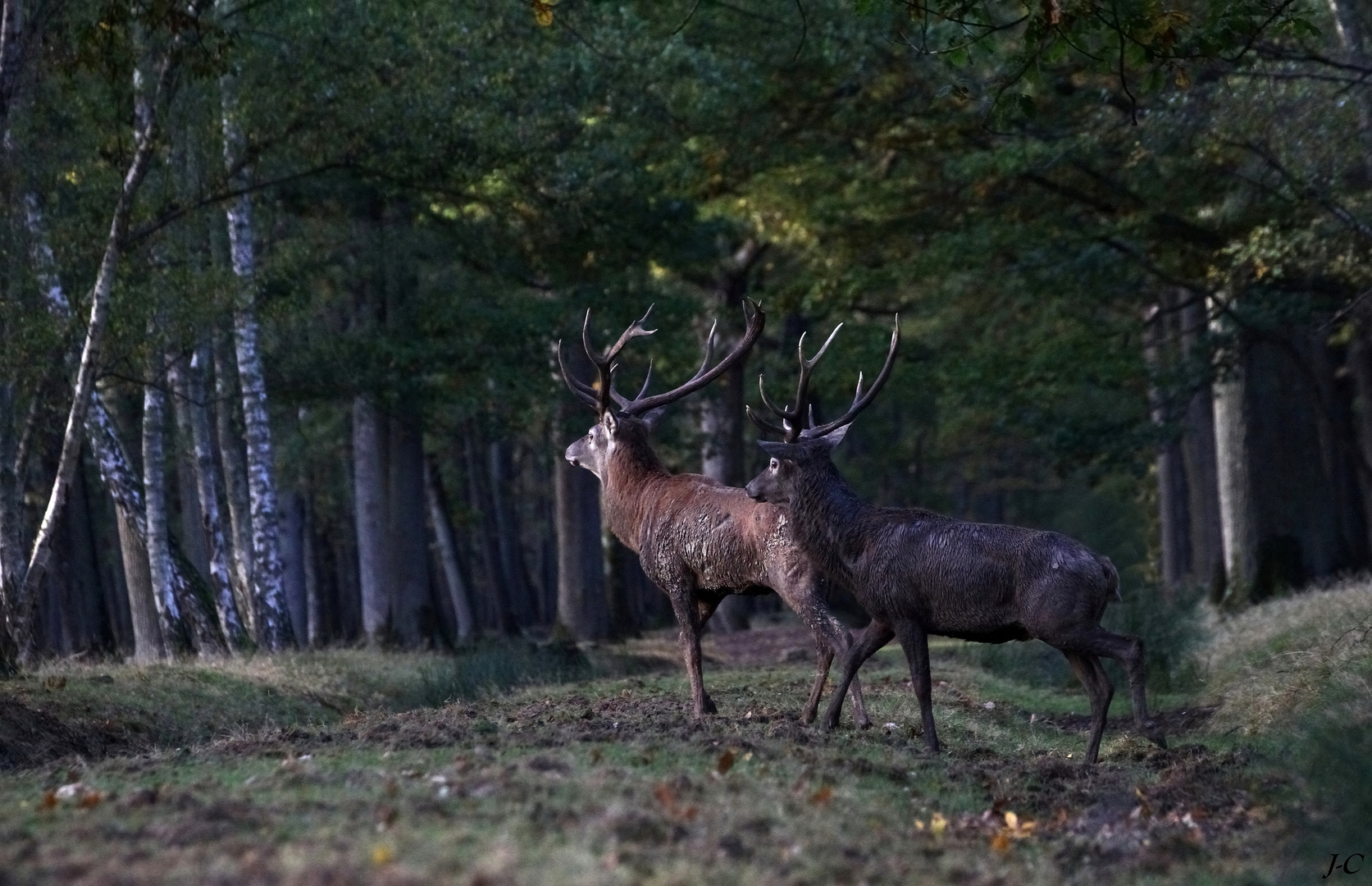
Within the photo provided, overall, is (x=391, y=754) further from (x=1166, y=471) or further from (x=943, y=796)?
(x=1166, y=471)

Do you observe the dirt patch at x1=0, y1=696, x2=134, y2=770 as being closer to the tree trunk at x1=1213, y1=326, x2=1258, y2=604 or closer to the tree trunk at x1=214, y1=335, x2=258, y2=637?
the tree trunk at x1=214, y1=335, x2=258, y2=637

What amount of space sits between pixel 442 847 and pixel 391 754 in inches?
110

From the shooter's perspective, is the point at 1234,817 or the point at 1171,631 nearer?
the point at 1234,817

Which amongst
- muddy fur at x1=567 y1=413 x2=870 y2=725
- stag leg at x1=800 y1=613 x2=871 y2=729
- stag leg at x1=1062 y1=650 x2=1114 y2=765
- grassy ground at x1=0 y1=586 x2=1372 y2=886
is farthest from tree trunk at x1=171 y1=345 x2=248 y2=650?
stag leg at x1=1062 y1=650 x2=1114 y2=765

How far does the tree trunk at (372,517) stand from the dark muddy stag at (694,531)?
1066 centimetres

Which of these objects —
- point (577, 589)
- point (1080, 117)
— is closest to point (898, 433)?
point (577, 589)

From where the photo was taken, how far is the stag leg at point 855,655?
10797 mm

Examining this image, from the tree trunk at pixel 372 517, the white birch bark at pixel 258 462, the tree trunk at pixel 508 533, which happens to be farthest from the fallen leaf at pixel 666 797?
the tree trunk at pixel 508 533

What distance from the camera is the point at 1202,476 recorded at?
2980 centimetres

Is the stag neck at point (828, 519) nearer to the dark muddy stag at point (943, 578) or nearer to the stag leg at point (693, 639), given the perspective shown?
the dark muddy stag at point (943, 578)

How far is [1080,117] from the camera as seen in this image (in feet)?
72.3

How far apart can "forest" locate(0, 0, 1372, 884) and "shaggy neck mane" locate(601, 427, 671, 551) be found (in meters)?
1.42

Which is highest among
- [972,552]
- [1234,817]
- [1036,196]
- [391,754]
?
[1036,196]

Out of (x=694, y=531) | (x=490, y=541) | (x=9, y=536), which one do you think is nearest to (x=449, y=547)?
(x=490, y=541)
